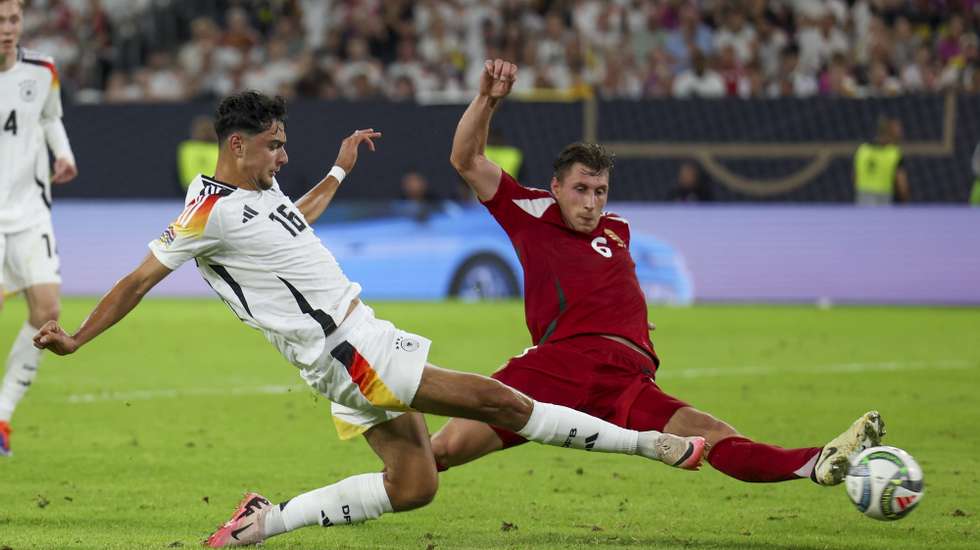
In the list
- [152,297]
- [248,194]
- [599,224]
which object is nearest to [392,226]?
[152,297]

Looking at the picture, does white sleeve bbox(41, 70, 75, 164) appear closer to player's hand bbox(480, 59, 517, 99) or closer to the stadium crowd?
player's hand bbox(480, 59, 517, 99)

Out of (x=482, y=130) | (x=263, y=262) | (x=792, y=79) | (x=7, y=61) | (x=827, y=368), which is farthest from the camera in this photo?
(x=792, y=79)

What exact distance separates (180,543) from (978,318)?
12.8 m

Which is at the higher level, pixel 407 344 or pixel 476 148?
pixel 476 148

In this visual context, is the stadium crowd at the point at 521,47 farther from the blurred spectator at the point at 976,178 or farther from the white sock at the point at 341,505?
the white sock at the point at 341,505

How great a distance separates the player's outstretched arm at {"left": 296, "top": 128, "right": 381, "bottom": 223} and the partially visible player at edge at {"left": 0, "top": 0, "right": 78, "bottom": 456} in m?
2.55

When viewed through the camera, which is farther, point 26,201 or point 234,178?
point 26,201

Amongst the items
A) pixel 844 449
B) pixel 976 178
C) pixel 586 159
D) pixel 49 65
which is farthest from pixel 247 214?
pixel 976 178

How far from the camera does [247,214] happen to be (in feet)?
18.9

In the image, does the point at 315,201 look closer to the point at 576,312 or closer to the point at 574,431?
the point at 576,312

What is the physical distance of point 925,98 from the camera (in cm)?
1956

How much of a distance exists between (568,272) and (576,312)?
196 mm

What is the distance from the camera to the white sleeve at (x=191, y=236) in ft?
18.7

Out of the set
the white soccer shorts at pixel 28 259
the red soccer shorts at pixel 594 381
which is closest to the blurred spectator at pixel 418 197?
the white soccer shorts at pixel 28 259
